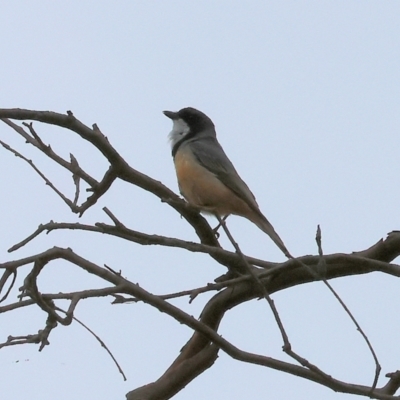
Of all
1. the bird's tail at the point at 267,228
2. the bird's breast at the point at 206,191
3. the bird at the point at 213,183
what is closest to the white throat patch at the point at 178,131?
the bird at the point at 213,183

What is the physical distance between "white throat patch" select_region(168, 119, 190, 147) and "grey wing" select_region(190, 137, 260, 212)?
313 mm

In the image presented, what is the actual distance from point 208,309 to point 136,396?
2.52ft

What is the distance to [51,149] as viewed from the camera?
436 cm

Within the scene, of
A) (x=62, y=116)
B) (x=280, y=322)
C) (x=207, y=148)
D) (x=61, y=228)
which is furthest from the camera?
(x=207, y=148)

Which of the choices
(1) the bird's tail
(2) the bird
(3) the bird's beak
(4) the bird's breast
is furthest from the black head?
(1) the bird's tail

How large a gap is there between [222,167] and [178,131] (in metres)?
1.04

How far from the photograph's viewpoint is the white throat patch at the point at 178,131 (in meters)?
8.19

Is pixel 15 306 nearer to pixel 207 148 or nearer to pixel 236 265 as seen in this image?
pixel 236 265

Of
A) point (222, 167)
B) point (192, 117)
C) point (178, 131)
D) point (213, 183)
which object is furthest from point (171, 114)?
point (213, 183)

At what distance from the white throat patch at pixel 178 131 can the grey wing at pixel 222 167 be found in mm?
313

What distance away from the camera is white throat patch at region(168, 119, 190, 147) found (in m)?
8.19

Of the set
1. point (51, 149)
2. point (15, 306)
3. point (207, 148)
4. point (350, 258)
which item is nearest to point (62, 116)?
point (51, 149)

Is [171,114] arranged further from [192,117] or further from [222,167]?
[222,167]

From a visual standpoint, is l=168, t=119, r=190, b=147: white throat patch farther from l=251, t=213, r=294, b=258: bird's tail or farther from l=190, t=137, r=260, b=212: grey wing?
l=251, t=213, r=294, b=258: bird's tail
